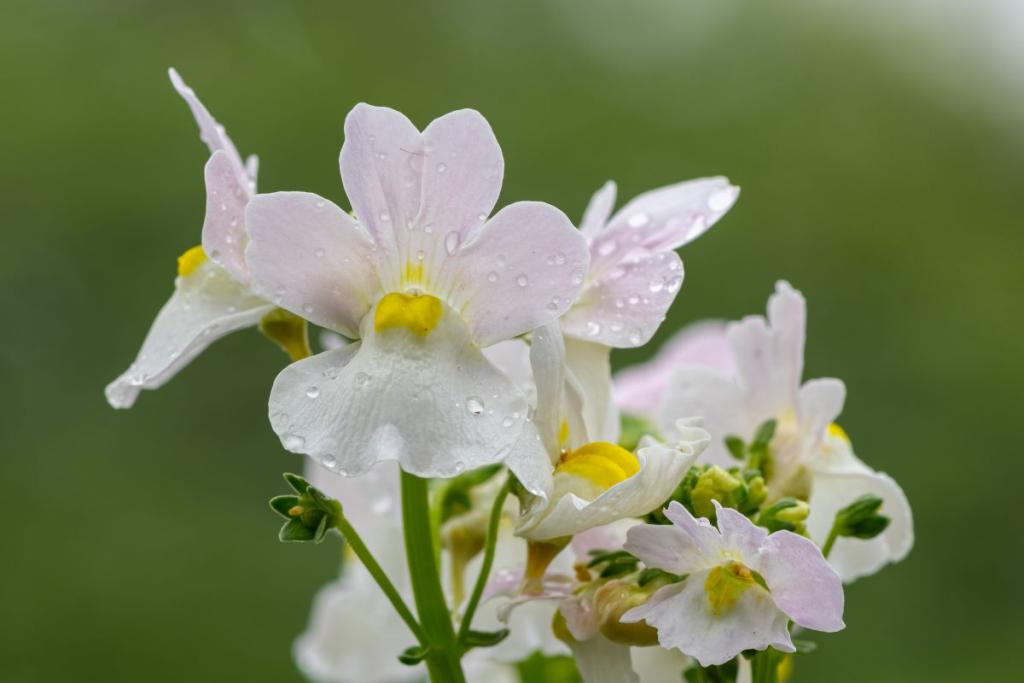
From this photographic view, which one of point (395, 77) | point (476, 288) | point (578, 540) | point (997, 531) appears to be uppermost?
point (476, 288)

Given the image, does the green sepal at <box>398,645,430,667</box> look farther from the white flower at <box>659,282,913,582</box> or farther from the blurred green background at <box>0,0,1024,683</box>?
the blurred green background at <box>0,0,1024,683</box>

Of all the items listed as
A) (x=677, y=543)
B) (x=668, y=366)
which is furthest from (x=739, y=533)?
(x=668, y=366)

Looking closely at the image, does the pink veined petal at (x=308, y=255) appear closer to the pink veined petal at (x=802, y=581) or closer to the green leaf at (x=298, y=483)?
the green leaf at (x=298, y=483)

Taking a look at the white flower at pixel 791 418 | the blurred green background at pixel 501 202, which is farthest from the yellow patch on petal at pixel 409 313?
A: the blurred green background at pixel 501 202

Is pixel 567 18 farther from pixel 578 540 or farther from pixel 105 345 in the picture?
pixel 578 540

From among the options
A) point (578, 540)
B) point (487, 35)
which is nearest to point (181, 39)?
point (487, 35)

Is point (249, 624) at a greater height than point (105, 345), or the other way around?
point (105, 345)
